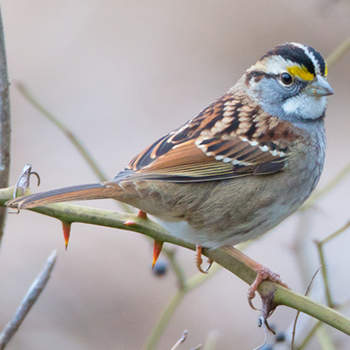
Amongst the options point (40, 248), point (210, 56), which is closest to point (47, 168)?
point (40, 248)

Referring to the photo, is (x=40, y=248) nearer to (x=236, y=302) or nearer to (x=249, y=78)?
(x=236, y=302)

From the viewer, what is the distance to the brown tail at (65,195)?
188 centimetres

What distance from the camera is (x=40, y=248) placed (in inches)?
205

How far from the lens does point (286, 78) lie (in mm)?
2756

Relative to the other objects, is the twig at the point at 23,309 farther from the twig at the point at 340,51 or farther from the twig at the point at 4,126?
the twig at the point at 340,51

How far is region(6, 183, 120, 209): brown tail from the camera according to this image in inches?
73.9

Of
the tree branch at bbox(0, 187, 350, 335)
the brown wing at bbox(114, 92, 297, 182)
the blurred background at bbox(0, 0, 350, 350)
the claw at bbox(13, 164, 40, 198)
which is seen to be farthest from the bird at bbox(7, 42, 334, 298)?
the claw at bbox(13, 164, 40, 198)

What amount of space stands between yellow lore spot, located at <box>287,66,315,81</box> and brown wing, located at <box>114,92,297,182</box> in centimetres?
22

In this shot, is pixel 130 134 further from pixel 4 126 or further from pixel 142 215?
pixel 4 126

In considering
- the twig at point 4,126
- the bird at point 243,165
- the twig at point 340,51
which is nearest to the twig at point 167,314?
the bird at point 243,165

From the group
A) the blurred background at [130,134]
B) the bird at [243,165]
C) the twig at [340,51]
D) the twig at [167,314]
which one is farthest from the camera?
the blurred background at [130,134]

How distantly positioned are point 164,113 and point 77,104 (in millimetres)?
948

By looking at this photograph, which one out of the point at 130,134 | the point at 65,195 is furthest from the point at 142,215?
the point at 130,134

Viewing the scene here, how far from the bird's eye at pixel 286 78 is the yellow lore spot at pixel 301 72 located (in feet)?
0.07
